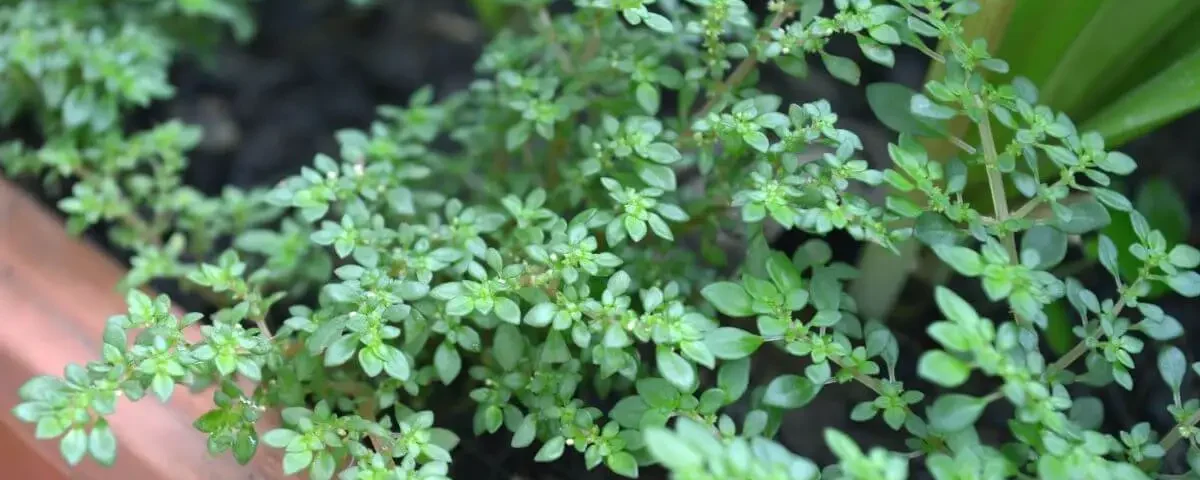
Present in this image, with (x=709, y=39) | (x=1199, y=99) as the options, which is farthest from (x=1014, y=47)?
(x=709, y=39)

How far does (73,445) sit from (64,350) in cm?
25

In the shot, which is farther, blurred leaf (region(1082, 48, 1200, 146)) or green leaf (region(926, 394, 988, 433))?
blurred leaf (region(1082, 48, 1200, 146))

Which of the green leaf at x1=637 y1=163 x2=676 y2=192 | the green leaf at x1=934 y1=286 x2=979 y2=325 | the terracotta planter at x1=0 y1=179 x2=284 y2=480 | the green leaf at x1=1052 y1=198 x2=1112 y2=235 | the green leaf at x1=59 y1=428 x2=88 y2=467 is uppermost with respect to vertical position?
the green leaf at x1=1052 y1=198 x2=1112 y2=235

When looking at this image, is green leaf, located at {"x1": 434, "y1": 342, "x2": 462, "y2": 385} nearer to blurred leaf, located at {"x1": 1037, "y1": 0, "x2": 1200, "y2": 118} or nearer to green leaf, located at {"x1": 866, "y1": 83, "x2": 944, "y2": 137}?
green leaf, located at {"x1": 866, "y1": 83, "x2": 944, "y2": 137}

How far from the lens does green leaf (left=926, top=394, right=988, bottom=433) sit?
537 millimetres

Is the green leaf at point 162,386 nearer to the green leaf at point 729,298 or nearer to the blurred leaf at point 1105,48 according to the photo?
the green leaf at point 729,298

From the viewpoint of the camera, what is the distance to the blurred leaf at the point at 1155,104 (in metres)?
0.69

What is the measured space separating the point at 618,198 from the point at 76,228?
1.69ft

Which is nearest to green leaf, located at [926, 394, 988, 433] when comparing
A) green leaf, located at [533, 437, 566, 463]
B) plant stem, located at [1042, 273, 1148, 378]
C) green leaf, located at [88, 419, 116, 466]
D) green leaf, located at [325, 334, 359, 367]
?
plant stem, located at [1042, 273, 1148, 378]

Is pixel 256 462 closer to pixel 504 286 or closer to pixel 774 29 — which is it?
pixel 504 286

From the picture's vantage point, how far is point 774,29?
2.37 feet

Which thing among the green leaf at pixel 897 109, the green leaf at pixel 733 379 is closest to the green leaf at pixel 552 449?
the green leaf at pixel 733 379

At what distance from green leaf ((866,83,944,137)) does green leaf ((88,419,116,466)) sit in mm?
545

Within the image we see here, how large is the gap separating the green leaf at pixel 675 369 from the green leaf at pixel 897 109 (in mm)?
280
